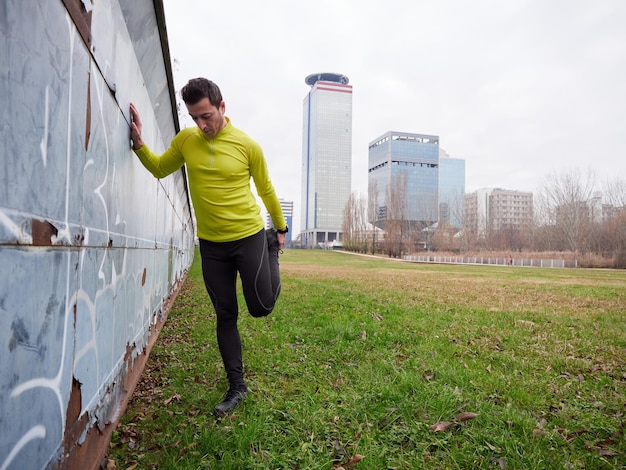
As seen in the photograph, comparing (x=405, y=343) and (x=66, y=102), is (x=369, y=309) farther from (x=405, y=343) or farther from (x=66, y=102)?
(x=66, y=102)

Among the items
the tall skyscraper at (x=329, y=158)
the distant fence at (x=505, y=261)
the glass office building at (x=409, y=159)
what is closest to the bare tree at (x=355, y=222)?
the distant fence at (x=505, y=261)

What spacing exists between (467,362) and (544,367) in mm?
654

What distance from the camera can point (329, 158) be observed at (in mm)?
130000

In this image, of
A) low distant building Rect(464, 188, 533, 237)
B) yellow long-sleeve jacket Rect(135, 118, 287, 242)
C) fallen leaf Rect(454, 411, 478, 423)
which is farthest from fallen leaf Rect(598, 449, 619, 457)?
low distant building Rect(464, 188, 533, 237)

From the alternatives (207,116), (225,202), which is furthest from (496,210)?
(207,116)

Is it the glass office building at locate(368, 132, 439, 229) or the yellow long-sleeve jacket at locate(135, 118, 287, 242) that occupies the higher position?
the glass office building at locate(368, 132, 439, 229)

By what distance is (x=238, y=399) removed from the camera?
8.80 feet

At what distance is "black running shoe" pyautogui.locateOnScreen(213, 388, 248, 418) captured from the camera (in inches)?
100

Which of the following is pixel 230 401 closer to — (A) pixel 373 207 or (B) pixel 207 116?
(B) pixel 207 116

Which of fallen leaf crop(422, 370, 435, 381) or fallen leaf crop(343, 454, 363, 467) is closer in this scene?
fallen leaf crop(343, 454, 363, 467)

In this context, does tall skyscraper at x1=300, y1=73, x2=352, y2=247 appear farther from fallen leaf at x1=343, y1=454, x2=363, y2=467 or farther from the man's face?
fallen leaf at x1=343, y1=454, x2=363, y2=467

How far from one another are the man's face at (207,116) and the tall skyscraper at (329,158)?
124855mm

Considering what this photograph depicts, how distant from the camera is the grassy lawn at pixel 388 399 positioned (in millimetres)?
2104

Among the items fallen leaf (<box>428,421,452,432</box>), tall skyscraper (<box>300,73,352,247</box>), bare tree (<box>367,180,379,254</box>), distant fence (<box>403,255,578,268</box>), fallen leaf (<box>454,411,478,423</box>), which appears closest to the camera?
fallen leaf (<box>428,421,452,432</box>)
